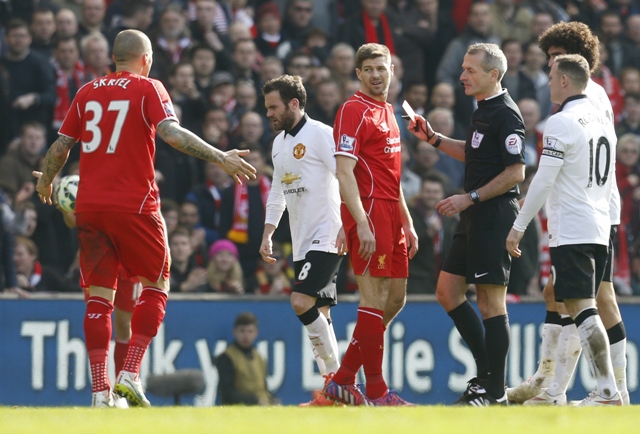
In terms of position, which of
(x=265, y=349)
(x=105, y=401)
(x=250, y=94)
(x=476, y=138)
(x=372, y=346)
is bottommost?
(x=265, y=349)

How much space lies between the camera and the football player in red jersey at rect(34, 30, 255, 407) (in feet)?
27.6

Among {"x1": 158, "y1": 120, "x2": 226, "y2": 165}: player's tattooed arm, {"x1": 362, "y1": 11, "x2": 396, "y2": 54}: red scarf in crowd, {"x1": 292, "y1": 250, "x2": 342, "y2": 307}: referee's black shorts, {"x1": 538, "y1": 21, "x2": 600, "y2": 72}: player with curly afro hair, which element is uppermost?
{"x1": 362, "y1": 11, "x2": 396, "y2": 54}: red scarf in crowd

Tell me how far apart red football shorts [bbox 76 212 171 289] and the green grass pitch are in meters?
1.04

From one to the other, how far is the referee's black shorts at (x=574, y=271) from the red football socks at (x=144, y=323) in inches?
110

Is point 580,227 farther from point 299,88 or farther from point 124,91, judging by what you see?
point 124,91

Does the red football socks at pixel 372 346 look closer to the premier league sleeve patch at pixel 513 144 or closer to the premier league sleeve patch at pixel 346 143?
the premier league sleeve patch at pixel 346 143

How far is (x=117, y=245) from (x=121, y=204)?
1.05 ft

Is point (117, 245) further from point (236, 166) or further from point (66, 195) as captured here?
point (66, 195)

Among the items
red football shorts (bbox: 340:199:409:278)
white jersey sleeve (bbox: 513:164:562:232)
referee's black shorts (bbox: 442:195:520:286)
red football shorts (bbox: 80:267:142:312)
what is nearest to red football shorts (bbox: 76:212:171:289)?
red football shorts (bbox: 340:199:409:278)

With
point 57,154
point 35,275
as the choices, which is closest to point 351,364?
point 57,154

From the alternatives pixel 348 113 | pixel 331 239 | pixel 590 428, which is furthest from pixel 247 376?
pixel 590 428

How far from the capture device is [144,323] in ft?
27.9

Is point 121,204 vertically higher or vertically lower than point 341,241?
higher

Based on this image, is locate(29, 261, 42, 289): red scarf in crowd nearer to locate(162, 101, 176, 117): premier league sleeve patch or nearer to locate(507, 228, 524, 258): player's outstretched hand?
locate(162, 101, 176, 117): premier league sleeve patch
